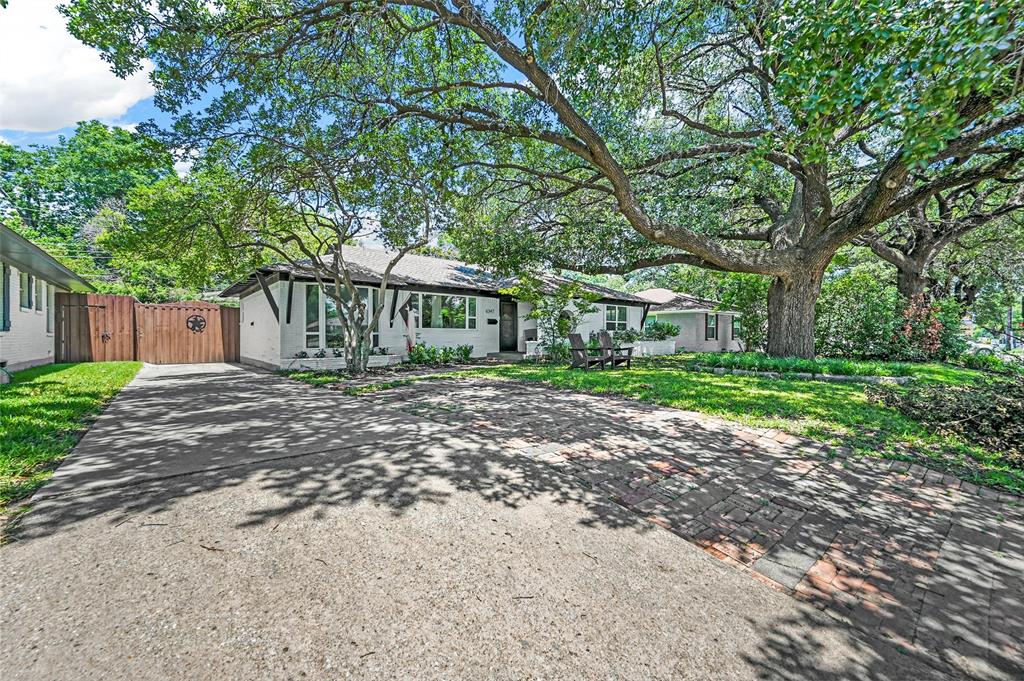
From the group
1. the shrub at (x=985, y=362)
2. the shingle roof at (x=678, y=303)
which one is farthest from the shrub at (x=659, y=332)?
the shrub at (x=985, y=362)

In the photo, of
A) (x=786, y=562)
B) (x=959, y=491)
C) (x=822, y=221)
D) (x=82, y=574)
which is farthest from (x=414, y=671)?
(x=822, y=221)

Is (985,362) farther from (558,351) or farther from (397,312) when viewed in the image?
(397,312)

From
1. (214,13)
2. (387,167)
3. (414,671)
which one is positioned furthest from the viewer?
(387,167)

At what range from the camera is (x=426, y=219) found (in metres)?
9.66

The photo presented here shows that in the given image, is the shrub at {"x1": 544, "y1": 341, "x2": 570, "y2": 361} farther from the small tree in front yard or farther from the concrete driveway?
the concrete driveway

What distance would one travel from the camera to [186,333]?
14.7m

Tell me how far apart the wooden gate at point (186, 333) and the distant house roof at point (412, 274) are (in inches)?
40.2

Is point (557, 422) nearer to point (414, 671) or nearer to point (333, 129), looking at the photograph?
point (414, 671)

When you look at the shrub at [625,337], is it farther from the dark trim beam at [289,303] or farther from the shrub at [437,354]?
the dark trim beam at [289,303]

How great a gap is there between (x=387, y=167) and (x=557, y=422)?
20.5 ft

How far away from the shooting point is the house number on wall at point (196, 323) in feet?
48.4

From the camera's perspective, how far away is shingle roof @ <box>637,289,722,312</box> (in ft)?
70.6

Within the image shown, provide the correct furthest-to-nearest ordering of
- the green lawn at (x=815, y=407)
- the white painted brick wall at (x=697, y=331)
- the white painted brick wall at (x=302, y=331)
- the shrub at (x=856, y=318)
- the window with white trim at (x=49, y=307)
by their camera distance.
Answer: the white painted brick wall at (x=697, y=331), the shrub at (x=856, y=318), the window with white trim at (x=49, y=307), the white painted brick wall at (x=302, y=331), the green lawn at (x=815, y=407)

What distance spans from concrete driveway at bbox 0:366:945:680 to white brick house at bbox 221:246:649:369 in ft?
27.6
